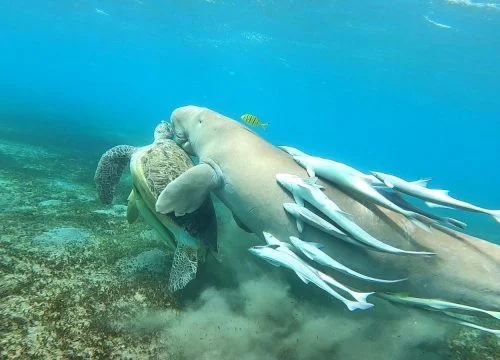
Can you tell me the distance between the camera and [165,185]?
16.2 ft

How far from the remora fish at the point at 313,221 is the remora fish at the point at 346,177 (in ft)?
1.61

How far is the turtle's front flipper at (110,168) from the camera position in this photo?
255 inches

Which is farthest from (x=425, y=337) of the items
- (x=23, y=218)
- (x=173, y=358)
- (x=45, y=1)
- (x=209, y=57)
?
(x=209, y=57)

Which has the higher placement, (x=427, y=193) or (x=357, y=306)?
(x=427, y=193)

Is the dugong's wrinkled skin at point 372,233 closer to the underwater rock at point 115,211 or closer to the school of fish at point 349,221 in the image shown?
the school of fish at point 349,221

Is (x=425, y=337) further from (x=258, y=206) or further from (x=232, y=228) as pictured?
(x=232, y=228)

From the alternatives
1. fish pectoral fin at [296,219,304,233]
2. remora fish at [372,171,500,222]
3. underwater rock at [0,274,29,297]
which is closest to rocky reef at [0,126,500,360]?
underwater rock at [0,274,29,297]

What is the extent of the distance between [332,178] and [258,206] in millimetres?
963

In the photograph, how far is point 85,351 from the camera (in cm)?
337

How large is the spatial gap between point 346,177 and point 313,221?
2.17 feet

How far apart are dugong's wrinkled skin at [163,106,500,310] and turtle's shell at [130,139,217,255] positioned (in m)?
0.47

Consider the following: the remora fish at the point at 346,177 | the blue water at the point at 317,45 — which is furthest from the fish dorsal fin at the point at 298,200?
the blue water at the point at 317,45

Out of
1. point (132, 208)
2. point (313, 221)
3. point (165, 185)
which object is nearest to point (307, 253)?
point (313, 221)

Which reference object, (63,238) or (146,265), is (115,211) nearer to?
(63,238)
